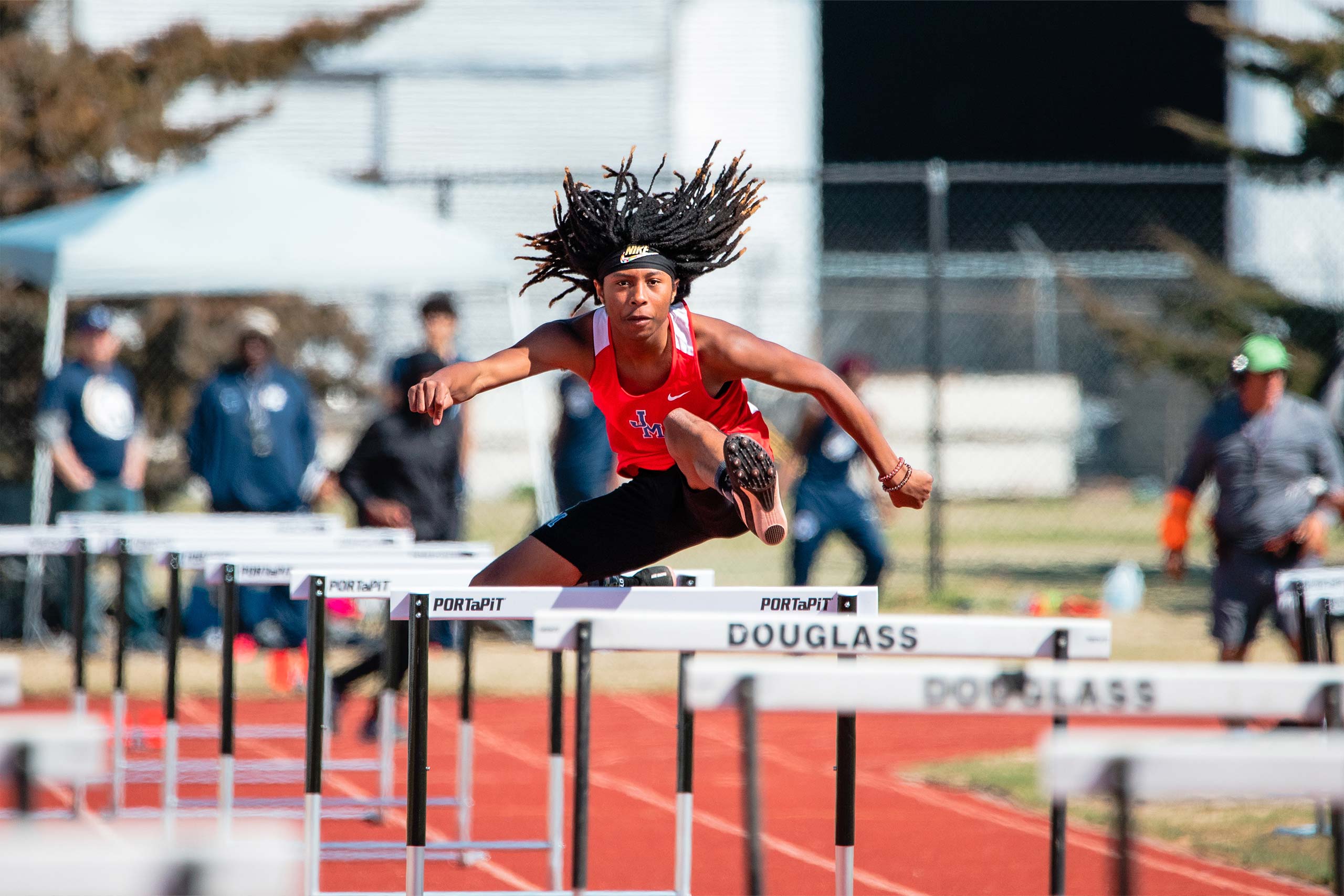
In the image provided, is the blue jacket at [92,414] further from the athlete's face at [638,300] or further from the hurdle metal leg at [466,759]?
the athlete's face at [638,300]

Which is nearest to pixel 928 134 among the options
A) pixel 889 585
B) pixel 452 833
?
pixel 889 585

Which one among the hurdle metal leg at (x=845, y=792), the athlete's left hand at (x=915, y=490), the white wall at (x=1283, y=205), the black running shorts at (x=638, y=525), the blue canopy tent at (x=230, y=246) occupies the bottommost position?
the hurdle metal leg at (x=845, y=792)

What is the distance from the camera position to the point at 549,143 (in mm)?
23109

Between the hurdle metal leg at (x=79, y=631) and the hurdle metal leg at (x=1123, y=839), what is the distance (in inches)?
210

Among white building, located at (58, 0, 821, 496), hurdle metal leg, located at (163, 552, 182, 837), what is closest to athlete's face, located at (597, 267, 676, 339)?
hurdle metal leg, located at (163, 552, 182, 837)

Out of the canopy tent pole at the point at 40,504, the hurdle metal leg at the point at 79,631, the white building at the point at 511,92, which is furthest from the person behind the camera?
the white building at the point at 511,92

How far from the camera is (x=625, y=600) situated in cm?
430

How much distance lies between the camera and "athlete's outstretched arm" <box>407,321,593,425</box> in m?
4.56

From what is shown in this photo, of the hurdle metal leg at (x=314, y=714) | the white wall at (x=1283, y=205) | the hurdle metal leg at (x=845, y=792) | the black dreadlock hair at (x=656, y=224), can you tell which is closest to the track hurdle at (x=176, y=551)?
the hurdle metal leg at (x=314, y=714)

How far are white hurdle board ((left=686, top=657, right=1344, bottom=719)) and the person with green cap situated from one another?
5341 millimetres

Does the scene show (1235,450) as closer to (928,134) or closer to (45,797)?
(45,797)

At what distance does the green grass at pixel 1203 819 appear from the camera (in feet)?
21.4

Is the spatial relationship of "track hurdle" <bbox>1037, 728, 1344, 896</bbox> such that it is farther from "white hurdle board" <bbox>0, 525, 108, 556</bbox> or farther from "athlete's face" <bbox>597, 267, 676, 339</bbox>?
"white hurdle board" <bbox>0, 525, 108, 556</bbox>

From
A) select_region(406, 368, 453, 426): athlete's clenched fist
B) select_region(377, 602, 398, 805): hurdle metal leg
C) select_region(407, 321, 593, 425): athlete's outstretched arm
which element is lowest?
select_region(377, 602, 398, 805): hurdle metal leg
